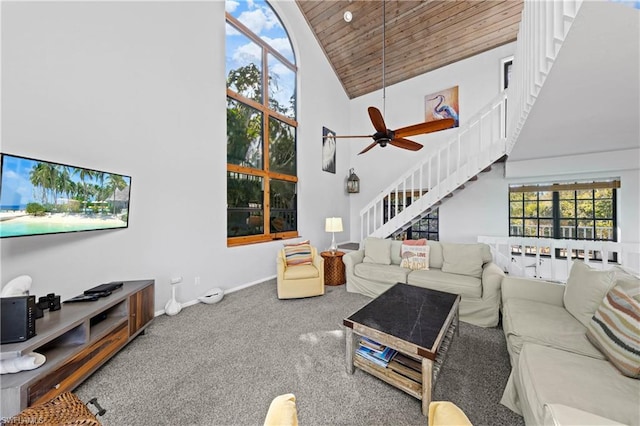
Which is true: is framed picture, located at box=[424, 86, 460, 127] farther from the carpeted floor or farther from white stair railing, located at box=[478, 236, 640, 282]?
the carpeted floor

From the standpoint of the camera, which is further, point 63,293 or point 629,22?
point 63,293

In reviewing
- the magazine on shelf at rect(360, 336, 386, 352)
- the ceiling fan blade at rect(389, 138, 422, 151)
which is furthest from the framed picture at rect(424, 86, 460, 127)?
the magazine on shelf at rect(360, 336, 386, 352)

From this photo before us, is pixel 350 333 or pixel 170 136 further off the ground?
pixel 170 136

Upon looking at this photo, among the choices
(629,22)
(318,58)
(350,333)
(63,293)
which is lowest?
(350,333)

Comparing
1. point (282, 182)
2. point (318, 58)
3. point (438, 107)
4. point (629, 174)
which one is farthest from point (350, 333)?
point (318, 58)

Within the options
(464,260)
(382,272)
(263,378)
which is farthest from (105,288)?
(464,260)

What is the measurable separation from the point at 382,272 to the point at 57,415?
3082mm

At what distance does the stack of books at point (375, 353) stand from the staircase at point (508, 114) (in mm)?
2221

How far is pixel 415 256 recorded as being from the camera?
3.45m

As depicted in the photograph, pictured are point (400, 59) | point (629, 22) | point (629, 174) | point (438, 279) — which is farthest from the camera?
point (400, 59)

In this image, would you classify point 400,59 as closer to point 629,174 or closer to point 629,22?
point 629,174

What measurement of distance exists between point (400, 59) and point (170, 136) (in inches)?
195

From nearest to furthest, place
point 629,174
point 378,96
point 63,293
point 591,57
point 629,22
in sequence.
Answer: point 629,22, point 591,57, point 63,293, point 629,174, point 378,96

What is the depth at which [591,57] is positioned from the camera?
1430mm
